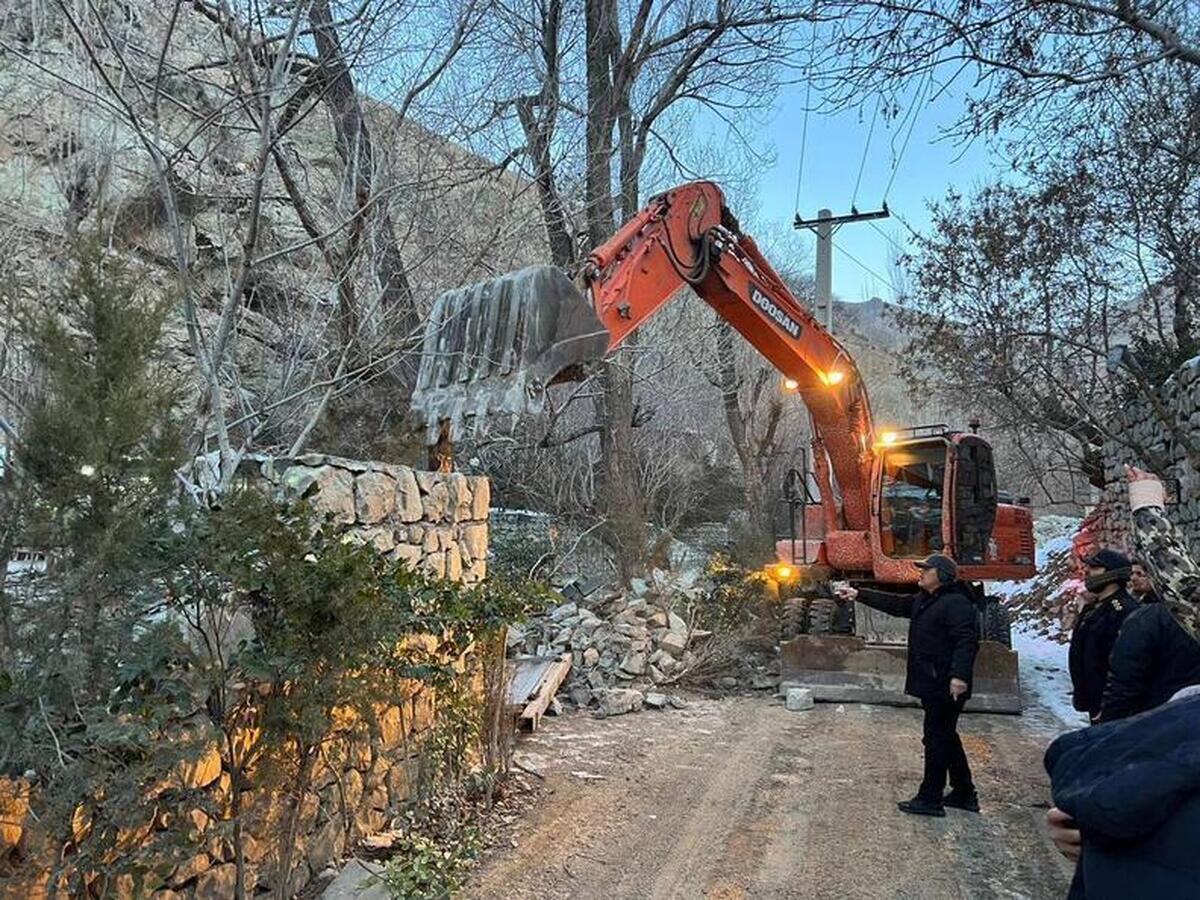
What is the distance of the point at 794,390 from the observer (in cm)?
905

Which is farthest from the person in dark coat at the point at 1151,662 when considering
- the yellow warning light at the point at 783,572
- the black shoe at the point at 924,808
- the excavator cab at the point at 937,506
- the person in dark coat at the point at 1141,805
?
the yellow warning light at the point at 783,572

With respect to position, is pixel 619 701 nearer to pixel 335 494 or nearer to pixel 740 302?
pixel 740 302

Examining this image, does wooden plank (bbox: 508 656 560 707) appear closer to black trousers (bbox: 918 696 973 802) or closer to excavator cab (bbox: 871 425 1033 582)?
black trousers (bbox: 918 696 973 802)

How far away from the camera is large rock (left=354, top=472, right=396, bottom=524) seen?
482cm

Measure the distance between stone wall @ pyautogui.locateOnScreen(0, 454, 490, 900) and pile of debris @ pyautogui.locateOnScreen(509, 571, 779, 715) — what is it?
2.66 m

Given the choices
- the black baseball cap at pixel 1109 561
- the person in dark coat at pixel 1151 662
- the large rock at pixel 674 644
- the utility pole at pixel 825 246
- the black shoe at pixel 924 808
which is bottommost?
the black shoe at pixel 924 808

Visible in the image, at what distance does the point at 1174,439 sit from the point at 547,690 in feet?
18.4

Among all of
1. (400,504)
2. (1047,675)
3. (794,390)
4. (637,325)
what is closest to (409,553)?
(400,504)

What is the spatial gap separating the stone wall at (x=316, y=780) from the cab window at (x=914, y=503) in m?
4.67

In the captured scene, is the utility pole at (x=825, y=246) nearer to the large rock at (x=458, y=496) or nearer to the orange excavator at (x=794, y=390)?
the orange excavator at (x=794, y=390)

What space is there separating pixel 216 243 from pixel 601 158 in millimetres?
5541

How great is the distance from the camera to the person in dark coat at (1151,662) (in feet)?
13.3

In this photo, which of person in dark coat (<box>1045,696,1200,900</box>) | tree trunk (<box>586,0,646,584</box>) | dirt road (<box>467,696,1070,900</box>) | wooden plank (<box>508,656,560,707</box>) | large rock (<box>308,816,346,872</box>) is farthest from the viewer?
tree trunk (<box>586,0,646,584</box>)

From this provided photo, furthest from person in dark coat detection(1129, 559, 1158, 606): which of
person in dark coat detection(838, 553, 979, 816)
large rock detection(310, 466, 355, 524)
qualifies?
large rock detection(310, 466, 355, 524)
